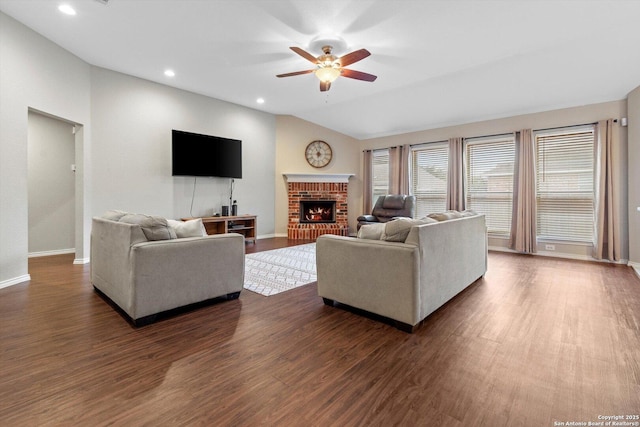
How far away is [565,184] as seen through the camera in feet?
16.1

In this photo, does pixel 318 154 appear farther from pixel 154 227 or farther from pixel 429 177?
pixel 154 227

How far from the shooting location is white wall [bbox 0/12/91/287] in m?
3.17

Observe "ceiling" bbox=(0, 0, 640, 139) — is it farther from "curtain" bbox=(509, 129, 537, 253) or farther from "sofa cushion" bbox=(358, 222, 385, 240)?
"sofa cushion" bbox=(358, 222, 385, 240)

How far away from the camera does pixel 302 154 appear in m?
7.14

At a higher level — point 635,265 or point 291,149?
point 291,149

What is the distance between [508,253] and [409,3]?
4.52 meters

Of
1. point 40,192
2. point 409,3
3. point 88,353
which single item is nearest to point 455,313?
point 88,353

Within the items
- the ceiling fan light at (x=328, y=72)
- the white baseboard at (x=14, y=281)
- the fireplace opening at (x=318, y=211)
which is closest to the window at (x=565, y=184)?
the ceiling fan light at (x=328, y=72)

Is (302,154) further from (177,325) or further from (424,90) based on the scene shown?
(177,325)

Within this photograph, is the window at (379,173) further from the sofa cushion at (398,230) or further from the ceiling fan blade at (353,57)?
the sofa cushion at (398,230)

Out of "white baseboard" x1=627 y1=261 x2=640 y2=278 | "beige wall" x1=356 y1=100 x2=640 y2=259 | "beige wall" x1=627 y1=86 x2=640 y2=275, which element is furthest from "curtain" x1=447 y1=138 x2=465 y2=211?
"white baseboard" x1=627 y1=261 x2=640 y2=278

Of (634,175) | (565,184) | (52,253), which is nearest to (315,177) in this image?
(565,184)

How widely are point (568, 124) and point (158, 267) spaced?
20.6 ft

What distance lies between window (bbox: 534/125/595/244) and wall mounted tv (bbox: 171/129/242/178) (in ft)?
18.8
